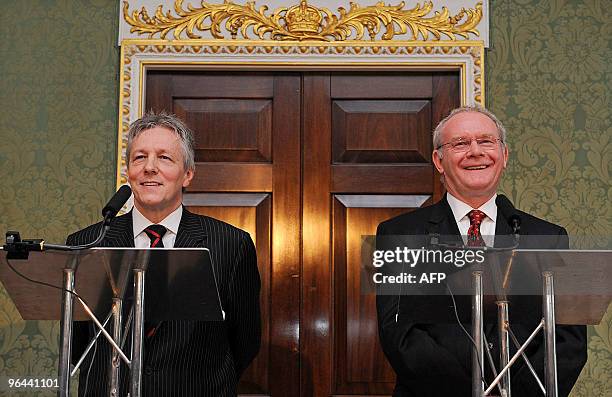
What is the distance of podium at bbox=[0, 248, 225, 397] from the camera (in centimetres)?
190

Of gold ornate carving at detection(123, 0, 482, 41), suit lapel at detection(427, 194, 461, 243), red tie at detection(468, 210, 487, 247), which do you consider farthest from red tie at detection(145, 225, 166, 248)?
gold ornate carving at detection(123, 0, 482, 41)

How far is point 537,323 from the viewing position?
215 centimetres

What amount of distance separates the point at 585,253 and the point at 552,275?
5.1 inches

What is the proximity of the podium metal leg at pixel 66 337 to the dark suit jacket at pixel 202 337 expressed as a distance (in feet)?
1.10

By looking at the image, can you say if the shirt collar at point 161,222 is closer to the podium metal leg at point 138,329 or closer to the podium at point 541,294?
the podium metal leg at point 138,329

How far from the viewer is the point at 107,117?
11.8ft

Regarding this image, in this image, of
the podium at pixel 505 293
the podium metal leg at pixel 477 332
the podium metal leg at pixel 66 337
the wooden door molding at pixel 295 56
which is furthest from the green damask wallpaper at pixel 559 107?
the podium metal leg at pixel 66 337

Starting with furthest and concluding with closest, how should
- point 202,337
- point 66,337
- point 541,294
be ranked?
point 202,337 → point 541,294 → point 66,337

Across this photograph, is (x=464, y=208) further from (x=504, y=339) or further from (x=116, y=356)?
(x=116, y=356)

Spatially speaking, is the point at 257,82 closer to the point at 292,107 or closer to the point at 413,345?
the point at 292,107

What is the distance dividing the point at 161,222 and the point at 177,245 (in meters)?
0.11

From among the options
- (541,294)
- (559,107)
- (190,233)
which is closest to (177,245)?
(190,233)

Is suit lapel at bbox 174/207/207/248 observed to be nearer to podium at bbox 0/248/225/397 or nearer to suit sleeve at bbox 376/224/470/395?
podium at bbox 0/248/225/397

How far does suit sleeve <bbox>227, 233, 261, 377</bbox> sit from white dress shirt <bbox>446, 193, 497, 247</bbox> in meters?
0.64
